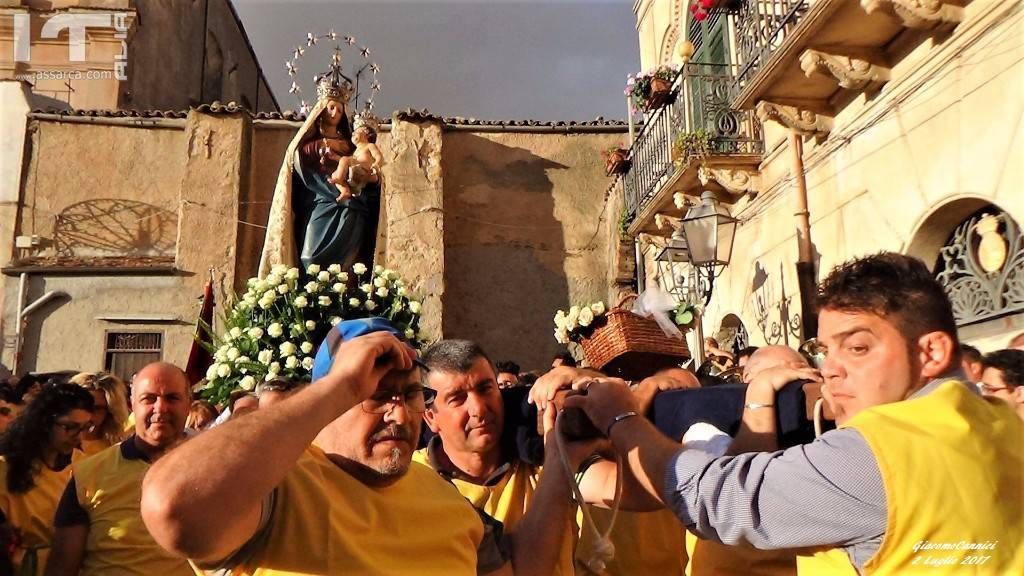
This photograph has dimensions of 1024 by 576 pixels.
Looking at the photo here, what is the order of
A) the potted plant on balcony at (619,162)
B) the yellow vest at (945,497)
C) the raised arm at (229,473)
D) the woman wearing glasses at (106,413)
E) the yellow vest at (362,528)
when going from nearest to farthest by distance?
the raised arm at (229,473), the yellow vest at (945,497), the yellow vest at (362,528), the woman wearing glasses at (106,413), the potted plant on balcony at (619,162)

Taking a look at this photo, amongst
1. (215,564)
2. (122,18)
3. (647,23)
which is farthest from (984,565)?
(122,18)

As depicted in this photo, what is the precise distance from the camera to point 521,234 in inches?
679

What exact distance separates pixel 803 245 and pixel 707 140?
193 cm

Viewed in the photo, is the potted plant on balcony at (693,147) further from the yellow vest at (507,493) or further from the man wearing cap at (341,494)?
the man wearing cap at (341,494)

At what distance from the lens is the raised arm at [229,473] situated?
50.7 inches

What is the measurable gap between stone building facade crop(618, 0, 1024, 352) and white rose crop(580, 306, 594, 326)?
325 centimetres

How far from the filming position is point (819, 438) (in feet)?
5.08

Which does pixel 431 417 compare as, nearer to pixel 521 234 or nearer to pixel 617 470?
pixel 617 470

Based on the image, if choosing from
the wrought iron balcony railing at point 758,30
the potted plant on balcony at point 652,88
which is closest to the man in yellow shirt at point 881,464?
the wrought iron balcony railing at point 758,30

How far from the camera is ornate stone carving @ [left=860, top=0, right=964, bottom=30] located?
17.8ft

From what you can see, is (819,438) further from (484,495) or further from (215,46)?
(215,46)

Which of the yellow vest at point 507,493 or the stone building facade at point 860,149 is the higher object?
the stone building facade at point 860,149

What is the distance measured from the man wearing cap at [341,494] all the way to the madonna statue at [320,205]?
3.98m

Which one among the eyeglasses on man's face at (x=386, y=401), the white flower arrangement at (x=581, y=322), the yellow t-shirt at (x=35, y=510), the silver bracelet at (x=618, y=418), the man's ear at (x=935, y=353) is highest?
the white flower arrangement at (x=581, y=322)
